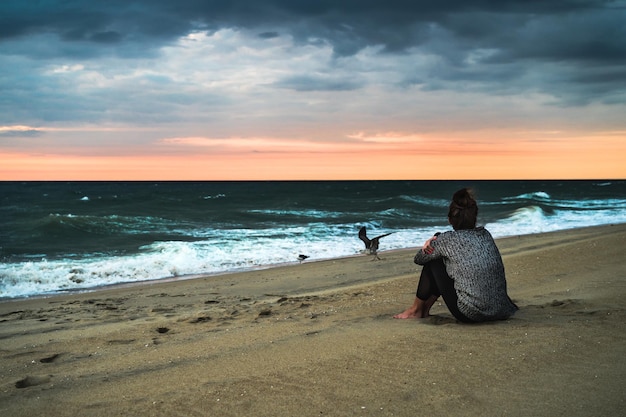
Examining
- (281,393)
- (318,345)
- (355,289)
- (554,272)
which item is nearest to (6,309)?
(355,289)

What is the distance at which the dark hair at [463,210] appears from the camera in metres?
4.95

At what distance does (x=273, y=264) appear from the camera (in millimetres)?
14555

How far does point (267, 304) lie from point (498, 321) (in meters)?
3.57

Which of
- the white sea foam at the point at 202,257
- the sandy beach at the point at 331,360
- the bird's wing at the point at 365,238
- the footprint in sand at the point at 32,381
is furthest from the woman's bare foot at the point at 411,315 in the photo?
the white sea foam at the point at 202,257

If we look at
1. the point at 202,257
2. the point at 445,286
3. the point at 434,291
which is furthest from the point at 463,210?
the point at 202,257

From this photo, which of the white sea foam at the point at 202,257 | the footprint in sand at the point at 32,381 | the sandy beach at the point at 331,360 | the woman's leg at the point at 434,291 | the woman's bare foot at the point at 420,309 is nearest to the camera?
the sandy beach at the point at 331,360

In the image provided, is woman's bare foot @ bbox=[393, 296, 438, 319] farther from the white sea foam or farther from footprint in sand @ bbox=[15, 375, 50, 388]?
the white sea foam

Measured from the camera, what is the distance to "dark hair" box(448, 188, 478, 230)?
4.95 meters

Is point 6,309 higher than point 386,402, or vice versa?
point 386,402

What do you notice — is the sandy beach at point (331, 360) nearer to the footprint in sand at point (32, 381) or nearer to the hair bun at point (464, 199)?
the footprint in sand at point (32, 381)

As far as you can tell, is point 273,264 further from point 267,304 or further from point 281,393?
point 281,393

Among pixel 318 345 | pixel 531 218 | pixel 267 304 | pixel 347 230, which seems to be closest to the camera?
pixel 318 345

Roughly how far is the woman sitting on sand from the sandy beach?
0.18m

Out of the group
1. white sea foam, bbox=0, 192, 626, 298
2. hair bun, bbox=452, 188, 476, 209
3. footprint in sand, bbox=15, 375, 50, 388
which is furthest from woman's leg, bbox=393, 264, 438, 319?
white sea foam, bbox=0, 192, 626, 298
